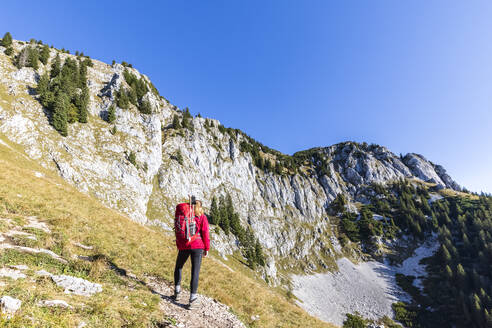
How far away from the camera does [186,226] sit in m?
7.04

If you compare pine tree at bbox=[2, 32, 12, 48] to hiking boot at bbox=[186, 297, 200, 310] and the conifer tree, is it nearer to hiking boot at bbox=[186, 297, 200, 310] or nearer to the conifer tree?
the conifer tree

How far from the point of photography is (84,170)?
4816 cm

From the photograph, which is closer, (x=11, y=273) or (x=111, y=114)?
(x=11, y=273)

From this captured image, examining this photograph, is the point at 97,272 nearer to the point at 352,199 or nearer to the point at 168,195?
the point at 168,195

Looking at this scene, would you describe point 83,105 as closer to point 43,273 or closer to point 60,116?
point 60,116

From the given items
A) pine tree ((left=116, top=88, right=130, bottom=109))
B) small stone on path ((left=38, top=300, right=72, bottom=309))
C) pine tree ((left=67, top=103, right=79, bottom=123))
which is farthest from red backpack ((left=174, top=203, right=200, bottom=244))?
pine tree ((left=116, top=88, right=130, bottom=109))

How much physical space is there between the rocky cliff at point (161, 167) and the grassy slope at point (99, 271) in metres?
38.4

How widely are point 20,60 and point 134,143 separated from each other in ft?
133

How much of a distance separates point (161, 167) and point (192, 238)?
7725 cm

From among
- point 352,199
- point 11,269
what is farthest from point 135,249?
point 352,199

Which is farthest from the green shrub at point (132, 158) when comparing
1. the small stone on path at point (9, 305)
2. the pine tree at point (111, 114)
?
the small stone on path at point (9, 305)

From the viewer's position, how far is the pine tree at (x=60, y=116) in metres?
49.8

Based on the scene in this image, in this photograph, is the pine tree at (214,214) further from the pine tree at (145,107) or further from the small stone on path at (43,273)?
the small stone on path at (43,273)

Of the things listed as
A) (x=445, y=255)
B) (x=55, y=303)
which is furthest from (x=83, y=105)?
(x=445, y=255)
